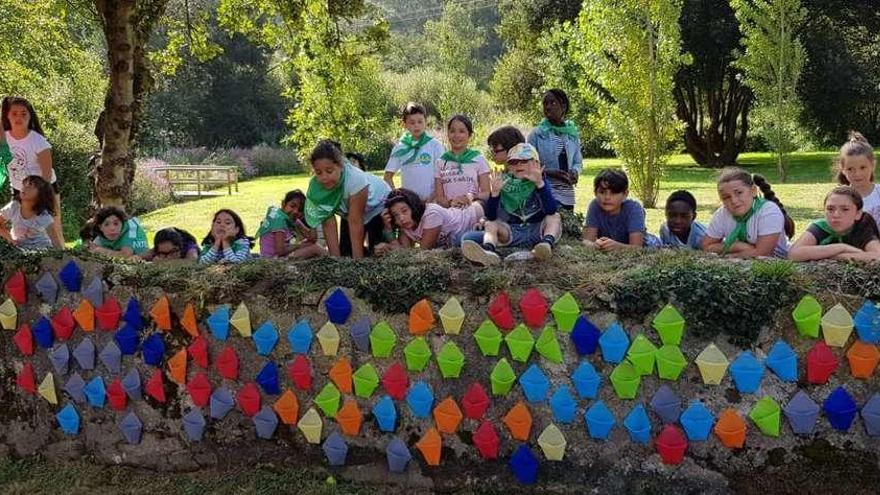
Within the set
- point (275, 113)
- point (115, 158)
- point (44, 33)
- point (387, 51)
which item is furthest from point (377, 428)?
point (275, 113)

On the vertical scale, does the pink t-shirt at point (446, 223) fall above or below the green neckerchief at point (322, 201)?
below

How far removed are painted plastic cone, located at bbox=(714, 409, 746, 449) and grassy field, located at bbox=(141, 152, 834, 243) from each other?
7.33 meters

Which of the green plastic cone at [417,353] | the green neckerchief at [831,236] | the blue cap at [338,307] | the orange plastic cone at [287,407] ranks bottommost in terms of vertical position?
the orange plastic cone at [287,407]

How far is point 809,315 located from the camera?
3.36 m

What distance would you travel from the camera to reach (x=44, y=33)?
43.2 ft

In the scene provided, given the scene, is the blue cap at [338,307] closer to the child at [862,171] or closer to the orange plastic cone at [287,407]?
the orange plastic cone at [287,407]

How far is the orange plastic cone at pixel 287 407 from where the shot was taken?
388cm

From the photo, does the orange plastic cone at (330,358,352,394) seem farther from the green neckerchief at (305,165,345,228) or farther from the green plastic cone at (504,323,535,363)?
the green neckerchief at (305,165,345,228)

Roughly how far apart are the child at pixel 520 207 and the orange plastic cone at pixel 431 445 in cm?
112

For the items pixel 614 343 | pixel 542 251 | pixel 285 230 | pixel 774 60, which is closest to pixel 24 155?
pixel 285 230

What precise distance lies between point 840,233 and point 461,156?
8.58 ft

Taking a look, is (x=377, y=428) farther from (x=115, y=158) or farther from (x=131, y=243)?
(x=115, y=158)

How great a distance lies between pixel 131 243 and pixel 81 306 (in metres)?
1.56

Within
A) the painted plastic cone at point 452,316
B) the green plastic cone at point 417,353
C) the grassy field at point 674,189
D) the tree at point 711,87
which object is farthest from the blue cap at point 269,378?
the tree at point 711,87
